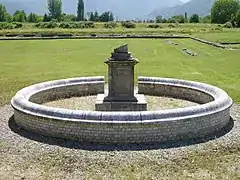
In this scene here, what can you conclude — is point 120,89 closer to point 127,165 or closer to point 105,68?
point 127,165

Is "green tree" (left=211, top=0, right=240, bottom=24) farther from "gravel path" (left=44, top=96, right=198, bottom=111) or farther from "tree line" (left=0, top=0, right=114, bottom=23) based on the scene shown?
"gravel path" (left=44, top=96, right=198, bottom=111)

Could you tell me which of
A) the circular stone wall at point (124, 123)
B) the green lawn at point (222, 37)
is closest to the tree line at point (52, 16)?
the green lawn at point (222, 37)

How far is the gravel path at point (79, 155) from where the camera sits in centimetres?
940

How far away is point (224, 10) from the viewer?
406ft

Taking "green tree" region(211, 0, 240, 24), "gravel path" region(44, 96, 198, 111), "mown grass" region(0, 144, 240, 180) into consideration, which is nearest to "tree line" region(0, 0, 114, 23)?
"green tree" region(211, 0, 240, 24)

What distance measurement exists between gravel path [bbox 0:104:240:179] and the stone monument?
3280 millimetres

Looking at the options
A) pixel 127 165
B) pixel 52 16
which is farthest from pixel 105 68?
pixel 52 16

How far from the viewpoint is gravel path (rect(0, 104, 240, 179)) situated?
370 inches

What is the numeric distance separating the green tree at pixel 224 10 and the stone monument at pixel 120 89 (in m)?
114

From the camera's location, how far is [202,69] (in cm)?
2738

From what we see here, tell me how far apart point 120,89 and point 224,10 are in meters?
117

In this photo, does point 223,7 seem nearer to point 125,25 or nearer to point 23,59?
point 125,25

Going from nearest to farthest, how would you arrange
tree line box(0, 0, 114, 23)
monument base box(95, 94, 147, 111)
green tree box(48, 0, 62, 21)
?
1. monument base box(95, 94, 147, 111)
2. tree line box(0, 0, 114, 23)
3. green tree box(48, 0, 62, 21)

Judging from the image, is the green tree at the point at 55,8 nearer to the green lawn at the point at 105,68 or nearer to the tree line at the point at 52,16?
the tree line at the point at 52,16
